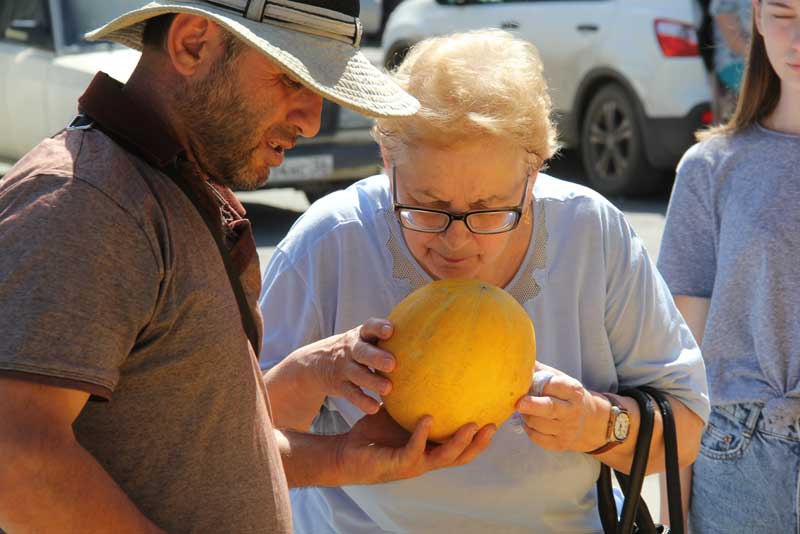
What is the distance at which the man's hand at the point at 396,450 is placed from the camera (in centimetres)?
202

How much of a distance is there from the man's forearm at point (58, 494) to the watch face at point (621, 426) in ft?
3.76

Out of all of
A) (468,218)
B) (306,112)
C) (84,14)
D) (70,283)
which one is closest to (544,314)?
(468,218)

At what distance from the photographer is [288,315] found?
2.48m

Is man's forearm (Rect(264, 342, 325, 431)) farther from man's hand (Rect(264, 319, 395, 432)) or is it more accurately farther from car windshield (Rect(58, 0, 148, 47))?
car windshield (Rect(58, 0, 148, 47))

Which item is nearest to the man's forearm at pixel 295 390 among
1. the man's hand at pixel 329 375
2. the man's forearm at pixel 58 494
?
the man's hand at pixel 329 375

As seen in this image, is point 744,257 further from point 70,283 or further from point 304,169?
point 304,169

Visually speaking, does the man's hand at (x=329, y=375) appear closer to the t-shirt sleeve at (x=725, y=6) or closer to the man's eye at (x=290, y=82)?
the man's eye at (x=290, y=82)

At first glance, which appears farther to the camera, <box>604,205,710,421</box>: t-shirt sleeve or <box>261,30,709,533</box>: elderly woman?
<box>604,205,710,421</box>: t-shirt sleeve

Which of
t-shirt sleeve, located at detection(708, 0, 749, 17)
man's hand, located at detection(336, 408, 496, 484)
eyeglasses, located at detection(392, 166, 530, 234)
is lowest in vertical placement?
t-shirt sleeve, located at detection(708, 0, 749, 17)

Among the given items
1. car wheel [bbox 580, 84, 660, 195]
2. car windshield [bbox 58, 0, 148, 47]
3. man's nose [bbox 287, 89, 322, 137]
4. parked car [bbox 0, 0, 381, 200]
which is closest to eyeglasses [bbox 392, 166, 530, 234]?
man's nose [bbox 287, 89, 322, 137]

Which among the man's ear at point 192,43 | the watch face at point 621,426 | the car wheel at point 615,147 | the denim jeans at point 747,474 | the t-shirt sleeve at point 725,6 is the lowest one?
the car wheel at point 615,147

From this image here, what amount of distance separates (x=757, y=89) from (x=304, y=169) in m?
5.70

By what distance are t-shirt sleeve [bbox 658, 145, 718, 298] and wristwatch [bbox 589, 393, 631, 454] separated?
74 cm

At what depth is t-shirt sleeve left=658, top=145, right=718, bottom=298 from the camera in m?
2.95
